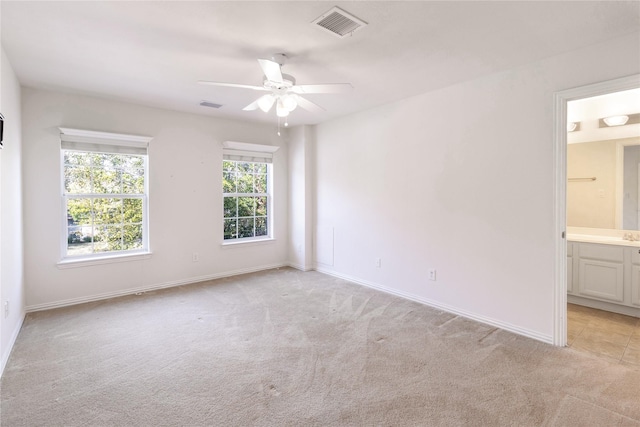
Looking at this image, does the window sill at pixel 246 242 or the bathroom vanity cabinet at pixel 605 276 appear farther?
the window sill at pixel 246 242

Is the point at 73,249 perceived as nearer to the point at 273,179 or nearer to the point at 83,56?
the point at 83,56

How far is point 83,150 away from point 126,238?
3.91ft

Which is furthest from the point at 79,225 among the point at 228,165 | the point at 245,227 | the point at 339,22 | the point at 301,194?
the point at 339,22

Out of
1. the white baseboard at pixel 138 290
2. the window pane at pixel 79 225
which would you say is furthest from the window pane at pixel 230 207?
the window pane at pixel 79 225

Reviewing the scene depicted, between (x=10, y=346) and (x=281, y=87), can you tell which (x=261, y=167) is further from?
(x=10, y=346)

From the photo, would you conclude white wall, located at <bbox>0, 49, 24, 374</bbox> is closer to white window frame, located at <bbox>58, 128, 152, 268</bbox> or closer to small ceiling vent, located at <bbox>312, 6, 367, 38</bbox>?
white window frame, located at <bbox>58, 128, 152, 268</bbox>

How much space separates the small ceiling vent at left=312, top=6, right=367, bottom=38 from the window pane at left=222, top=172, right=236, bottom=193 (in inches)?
129

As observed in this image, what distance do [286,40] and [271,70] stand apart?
31 centimetres

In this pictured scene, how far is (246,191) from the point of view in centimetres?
536

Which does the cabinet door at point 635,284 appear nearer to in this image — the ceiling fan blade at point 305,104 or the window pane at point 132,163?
the ceiling fan blade at point 305,104

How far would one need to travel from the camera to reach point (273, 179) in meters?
5.54

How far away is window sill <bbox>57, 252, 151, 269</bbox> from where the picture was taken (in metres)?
3.76

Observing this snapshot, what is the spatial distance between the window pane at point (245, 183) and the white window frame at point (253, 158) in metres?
0.09

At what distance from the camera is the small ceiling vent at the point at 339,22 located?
2.09m
